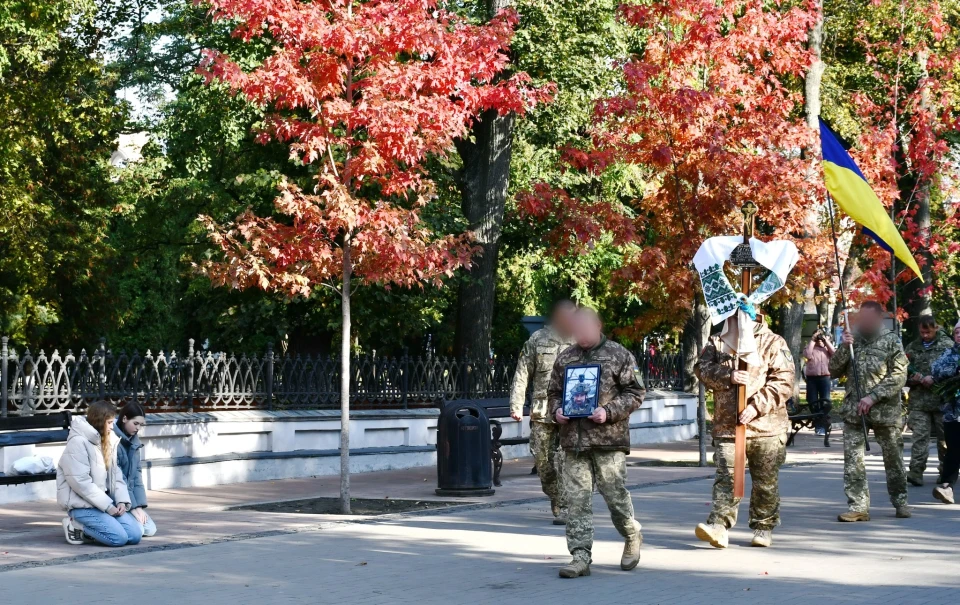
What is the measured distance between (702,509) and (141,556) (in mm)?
5435

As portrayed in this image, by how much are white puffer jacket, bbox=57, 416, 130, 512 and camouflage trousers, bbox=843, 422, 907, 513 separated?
19.8 feet

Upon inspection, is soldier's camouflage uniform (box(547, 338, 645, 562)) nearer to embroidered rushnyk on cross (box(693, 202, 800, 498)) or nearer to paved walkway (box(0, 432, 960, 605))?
paved walkway (box(0, 432, 960, 605))

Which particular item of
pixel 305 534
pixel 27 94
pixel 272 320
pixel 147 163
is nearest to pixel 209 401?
pixel 305 534

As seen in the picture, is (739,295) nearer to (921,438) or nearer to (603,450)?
(603,450)

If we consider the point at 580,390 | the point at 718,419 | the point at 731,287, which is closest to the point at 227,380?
the point at 718,419

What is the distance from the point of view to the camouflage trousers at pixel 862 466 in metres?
Answer: 11.3

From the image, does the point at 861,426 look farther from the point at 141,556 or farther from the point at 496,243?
the point at 496,243

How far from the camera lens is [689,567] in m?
8.94

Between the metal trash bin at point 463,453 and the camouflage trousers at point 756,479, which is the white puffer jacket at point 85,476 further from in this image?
the camouflage trousers at point 756,479

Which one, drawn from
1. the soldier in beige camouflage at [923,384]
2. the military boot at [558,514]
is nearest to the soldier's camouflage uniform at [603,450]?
the military boot at [558,514]

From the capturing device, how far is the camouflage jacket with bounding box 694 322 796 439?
31.6 feet

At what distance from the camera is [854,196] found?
42.3 ft

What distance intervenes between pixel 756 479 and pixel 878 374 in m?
2.32

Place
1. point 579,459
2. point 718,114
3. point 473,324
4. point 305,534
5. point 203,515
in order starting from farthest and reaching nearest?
point 473,324 < point 718,114 < point 203,515 < point 305,534 < point 579,459
